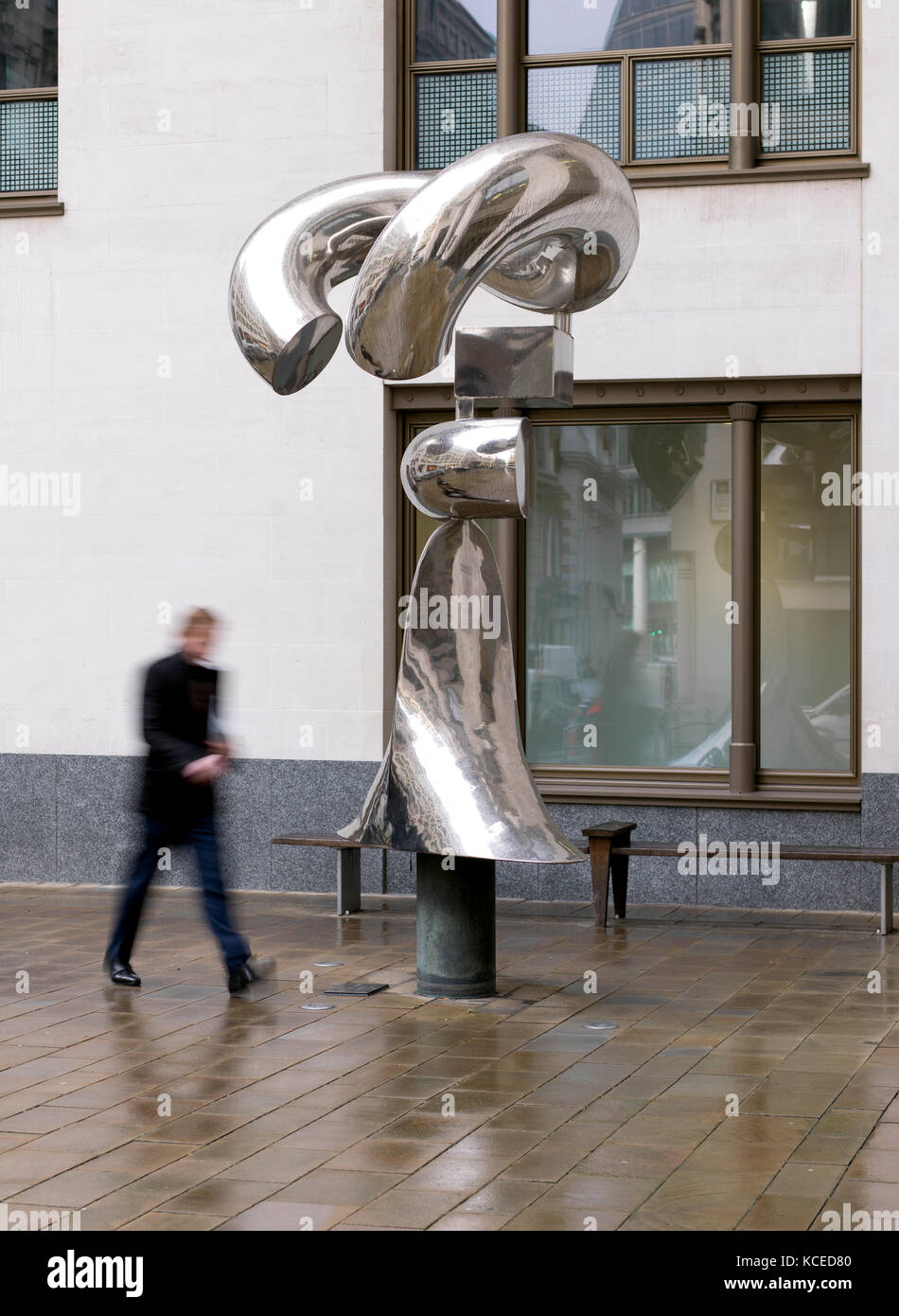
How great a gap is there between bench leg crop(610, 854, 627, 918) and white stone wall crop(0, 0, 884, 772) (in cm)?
205

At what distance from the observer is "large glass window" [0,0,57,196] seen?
13023mm

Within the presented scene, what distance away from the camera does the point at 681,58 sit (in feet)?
39.1

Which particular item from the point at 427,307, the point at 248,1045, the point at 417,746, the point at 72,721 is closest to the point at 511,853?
the point at 417,746

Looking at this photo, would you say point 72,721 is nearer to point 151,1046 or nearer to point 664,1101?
point 151,1046

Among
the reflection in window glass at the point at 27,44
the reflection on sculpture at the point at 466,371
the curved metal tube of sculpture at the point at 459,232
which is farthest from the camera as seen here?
the reflection in window glass at the point at 27,44

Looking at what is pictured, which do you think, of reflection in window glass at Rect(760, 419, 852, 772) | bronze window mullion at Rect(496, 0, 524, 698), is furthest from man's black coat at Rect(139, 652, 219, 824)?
reflection in window glass at Rect(760, 419, 852, 772)

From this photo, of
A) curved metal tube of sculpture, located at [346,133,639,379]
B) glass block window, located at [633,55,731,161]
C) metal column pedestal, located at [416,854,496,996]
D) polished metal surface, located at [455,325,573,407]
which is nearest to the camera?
curved metal tube of sculpture, located at [346,133,639,379]

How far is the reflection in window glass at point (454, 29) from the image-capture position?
40.3 ft

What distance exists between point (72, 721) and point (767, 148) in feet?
21.2

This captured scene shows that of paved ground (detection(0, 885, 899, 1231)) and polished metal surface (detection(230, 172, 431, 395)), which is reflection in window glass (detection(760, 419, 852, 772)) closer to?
paved ground (detection(0, 885, 899, 1231))

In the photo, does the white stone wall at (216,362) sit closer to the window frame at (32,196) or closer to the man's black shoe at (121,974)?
the window frame at (32,196)

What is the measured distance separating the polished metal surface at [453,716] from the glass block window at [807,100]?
4.93 meters

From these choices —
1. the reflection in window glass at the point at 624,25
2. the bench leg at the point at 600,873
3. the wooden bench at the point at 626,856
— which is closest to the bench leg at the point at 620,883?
the wooden bench at the point at 626,856

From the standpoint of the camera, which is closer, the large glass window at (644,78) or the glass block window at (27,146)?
the large glass window at (644,78)
